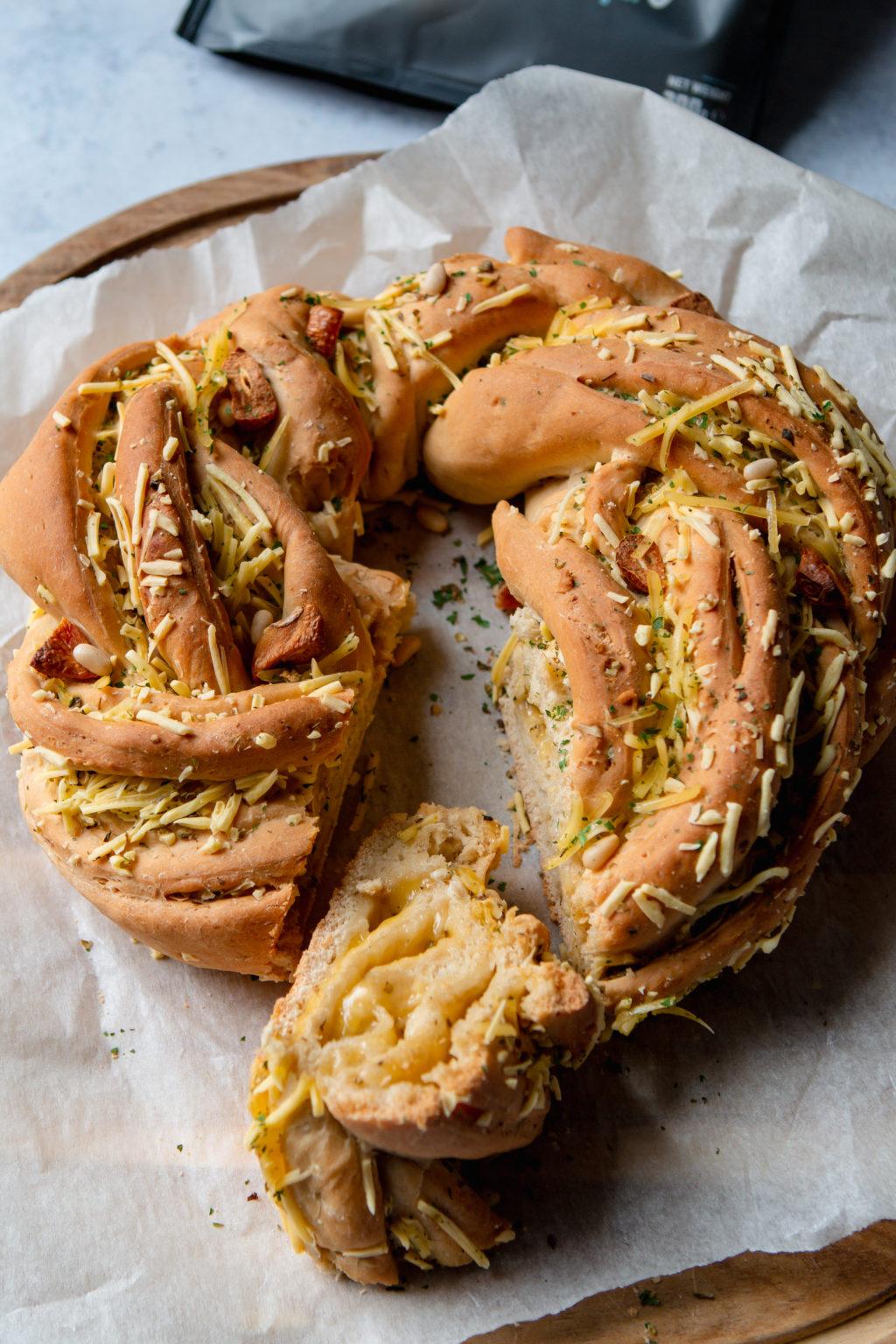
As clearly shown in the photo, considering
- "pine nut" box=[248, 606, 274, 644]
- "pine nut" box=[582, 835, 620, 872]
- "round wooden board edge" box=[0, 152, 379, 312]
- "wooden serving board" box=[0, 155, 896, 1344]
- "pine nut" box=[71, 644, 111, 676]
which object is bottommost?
"wooden serving board" box=[0, 155, 896, 1344]

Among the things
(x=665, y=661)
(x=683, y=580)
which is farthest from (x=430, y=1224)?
(x=683, y=580)

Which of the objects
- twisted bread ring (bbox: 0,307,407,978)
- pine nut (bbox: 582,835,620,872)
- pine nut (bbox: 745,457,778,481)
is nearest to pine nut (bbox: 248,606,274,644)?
twisted bread ring (bbox: 0,307,407,978)

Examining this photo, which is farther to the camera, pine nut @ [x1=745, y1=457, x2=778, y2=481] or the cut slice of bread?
pine nut @ [x1=745, y1=457, x2=778, y2=481]

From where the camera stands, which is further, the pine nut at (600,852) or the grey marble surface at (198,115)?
the grey marble surface at (198,115)

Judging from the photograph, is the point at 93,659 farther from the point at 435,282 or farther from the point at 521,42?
the point at 521,42

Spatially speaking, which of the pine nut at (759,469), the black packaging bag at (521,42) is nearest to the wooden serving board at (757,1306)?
the pine nut at (759,469)

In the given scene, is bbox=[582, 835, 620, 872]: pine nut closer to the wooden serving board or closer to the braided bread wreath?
the braided bread wreath

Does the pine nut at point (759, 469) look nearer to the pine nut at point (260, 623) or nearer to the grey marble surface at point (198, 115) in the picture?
the pine nut at point (260, 623)

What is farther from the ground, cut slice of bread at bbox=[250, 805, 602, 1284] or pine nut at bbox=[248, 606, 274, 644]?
pine nut at bbox=[248, 606, 274, 644]
